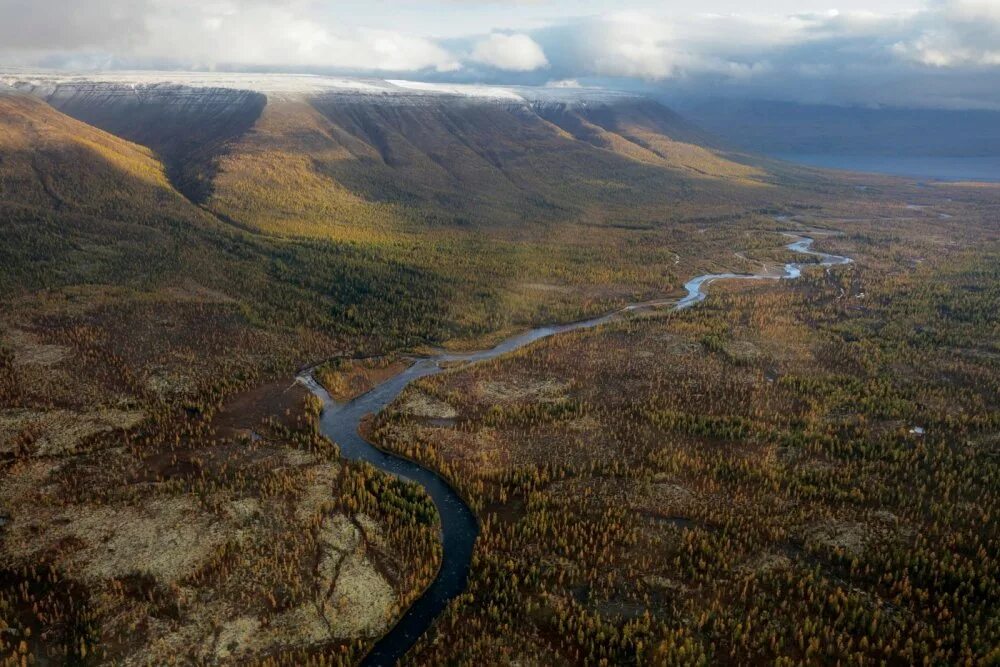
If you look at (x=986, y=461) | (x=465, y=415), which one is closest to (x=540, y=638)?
(x=465, y=415)

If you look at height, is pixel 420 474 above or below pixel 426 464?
below

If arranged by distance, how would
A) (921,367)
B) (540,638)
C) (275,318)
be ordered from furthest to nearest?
(275,318)
(921,367)
(540,638)

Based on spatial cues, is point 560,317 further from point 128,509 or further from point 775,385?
point 128,509

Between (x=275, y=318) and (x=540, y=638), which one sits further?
(x=275, y=318)

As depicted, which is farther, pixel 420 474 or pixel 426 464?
pixel 426 464

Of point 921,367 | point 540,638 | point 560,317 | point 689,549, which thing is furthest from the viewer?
point 560,317

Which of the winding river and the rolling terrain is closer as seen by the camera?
the rolling terrain

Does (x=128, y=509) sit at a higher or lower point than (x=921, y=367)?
lower

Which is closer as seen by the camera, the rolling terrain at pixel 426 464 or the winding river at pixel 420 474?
the rolling terrain at pixel 426 464
